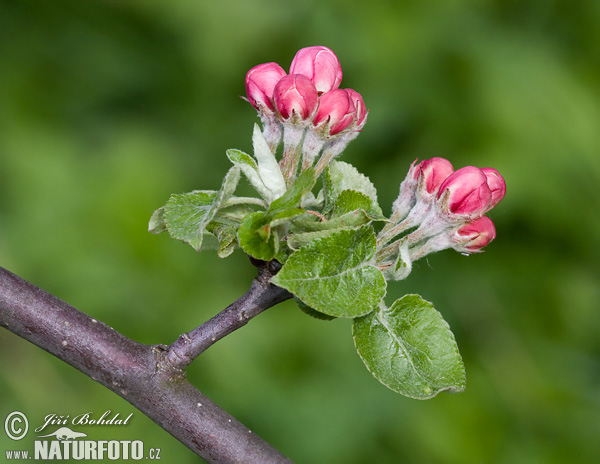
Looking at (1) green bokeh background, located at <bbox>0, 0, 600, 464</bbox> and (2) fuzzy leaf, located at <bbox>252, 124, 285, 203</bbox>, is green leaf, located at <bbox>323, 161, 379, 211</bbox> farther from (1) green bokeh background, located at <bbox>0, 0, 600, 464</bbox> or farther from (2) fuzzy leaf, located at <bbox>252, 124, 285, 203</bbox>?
(1) green bokeh background, located at <bbox>0, 0, 600, 464</bbox>

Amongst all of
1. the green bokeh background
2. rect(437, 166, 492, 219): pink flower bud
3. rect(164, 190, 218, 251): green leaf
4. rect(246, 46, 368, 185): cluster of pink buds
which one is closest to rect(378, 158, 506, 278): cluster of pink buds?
A: rect(437, 166, 492, 219): pink flower bud

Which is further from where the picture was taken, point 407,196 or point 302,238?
point 407,196

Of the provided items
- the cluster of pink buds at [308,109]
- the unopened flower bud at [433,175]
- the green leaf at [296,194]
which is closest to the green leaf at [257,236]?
the green leaf at [296,194]

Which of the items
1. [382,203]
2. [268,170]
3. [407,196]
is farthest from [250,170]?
[382,203]

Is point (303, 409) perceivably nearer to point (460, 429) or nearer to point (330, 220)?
point (460, 429)

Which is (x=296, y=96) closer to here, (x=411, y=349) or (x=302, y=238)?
(x=302, y=238)

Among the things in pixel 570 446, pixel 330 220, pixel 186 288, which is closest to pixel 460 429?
pixel 570 446
